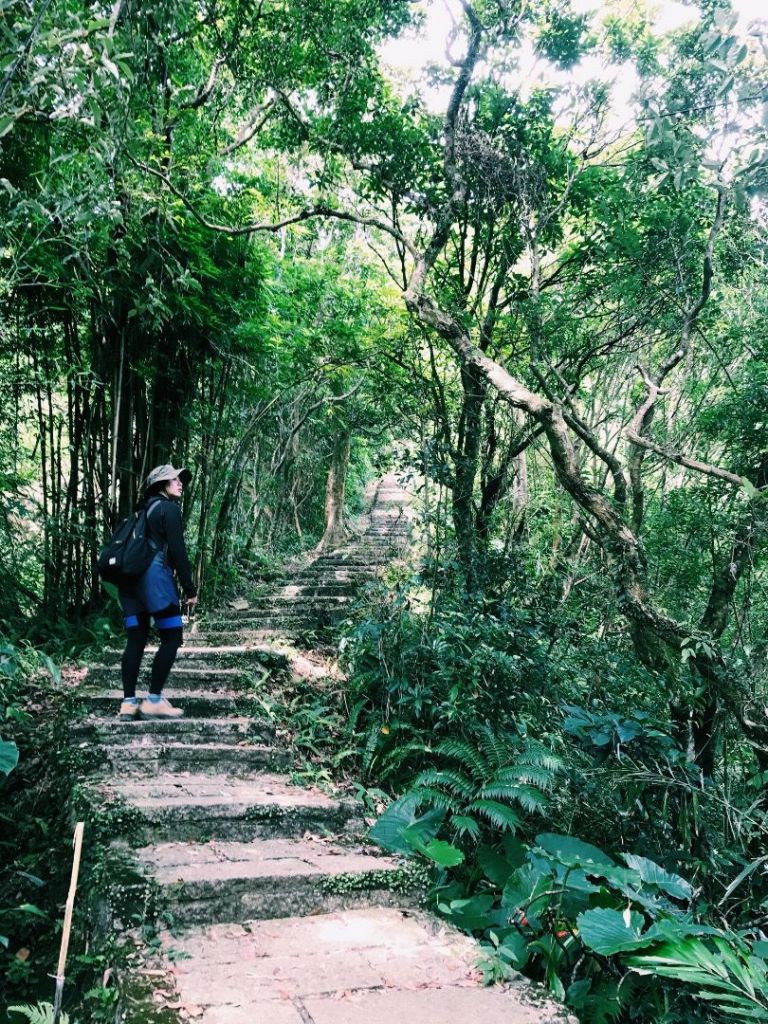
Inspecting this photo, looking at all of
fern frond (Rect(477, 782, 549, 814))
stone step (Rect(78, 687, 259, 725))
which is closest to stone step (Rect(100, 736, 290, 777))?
stone step (Rect(78, 687, 259, 725))

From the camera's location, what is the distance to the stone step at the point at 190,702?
425cm

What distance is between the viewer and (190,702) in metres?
4.55

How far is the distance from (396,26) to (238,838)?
23.5ft

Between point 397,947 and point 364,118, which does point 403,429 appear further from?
point 397,947

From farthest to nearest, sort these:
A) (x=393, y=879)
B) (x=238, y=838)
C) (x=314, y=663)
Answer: (x=314, y=663)
(x=238, y=838)
(x=393, y=879)

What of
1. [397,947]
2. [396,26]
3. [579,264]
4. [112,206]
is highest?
[396,26]

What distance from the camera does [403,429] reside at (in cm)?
728

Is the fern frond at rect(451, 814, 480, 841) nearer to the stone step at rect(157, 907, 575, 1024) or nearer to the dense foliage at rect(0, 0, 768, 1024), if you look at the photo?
the dense foliage at rect(0, 0, 768, 1024)

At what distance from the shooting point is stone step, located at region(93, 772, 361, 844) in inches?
121

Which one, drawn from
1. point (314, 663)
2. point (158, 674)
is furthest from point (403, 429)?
point (158, 674)

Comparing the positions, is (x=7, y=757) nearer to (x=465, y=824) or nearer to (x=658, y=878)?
(x=465, y=824)

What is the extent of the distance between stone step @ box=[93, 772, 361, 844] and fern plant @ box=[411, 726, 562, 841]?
530mm

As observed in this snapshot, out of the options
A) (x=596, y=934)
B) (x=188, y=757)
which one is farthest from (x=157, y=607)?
(x=596, y=934)

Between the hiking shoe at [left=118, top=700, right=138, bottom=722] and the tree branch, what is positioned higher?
the tree branch
